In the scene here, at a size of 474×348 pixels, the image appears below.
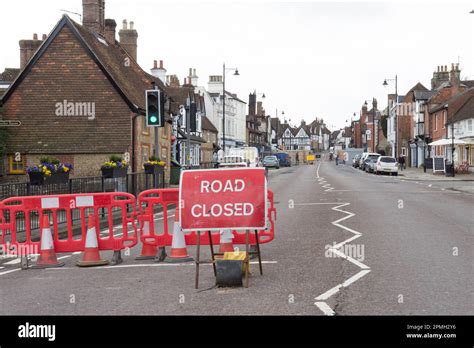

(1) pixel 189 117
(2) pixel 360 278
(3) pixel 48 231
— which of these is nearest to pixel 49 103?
(1) pixel 189 117

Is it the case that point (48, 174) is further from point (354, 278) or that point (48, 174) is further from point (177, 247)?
point (354, 278)

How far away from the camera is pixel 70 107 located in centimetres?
2814

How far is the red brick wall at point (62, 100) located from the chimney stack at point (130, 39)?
1256 centimetres

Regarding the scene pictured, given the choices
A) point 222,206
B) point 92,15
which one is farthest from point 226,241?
point 92,15

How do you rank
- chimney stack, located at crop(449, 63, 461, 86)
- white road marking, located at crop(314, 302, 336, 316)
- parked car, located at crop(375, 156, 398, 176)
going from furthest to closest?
chimney stack, located at crop(449, 63, 461, 86) < parked car, located at crop(375, 156, 398, 176) < white road marking, located at crop(314, 302, 336, 316)

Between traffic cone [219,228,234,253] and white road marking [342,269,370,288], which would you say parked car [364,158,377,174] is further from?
white road marking [342,269,370,288]

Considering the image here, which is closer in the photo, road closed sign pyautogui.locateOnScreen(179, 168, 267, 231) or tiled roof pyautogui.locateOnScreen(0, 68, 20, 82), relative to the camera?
road closed sign pyautogui.locateOnScreen(179, 168, 267, 231)

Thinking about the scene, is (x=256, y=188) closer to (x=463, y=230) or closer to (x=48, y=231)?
(x=48, y=231)

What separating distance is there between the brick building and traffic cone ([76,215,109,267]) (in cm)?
1823

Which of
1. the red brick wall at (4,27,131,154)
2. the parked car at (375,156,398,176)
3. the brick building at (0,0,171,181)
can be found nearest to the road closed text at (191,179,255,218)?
the brick building at (0,0,171,181)

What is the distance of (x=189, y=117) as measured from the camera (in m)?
21.5

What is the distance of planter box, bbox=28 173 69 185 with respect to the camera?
15359 millimetres

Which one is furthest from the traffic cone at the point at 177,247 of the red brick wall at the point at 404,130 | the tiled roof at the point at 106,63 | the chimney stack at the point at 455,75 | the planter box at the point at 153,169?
the red brick wall at the point at 404,130

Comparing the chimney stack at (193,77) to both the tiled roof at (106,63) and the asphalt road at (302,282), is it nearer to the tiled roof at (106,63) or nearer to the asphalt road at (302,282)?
the tiled roof at (106,63)
